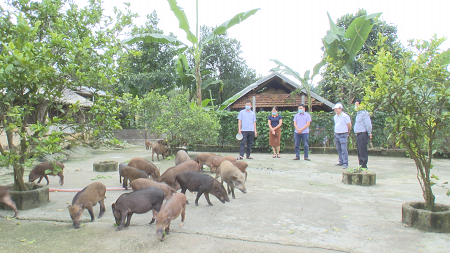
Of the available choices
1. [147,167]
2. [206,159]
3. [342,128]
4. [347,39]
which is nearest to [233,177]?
[147,167]

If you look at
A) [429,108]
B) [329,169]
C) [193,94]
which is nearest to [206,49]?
[193,94]

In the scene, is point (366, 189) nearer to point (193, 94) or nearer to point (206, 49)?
point (193, 94)

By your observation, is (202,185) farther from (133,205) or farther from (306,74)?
(306,74)

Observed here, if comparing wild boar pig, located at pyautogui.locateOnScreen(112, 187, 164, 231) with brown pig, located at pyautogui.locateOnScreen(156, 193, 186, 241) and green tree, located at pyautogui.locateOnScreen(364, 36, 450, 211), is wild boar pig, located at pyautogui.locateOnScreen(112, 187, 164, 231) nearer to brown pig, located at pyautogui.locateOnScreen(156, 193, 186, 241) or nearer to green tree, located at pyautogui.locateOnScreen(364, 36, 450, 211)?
brown pig, located at pyautogui.locateOnScreen(156, 193, 186, 241)

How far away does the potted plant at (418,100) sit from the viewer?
147 inches

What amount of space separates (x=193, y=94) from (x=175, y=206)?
2145cm

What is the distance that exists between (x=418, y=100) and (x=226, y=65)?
29592 millimetres

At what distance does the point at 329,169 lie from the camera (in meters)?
8.77

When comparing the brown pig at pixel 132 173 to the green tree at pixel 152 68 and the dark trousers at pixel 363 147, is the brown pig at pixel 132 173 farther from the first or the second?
the green tree at pixel 152 68

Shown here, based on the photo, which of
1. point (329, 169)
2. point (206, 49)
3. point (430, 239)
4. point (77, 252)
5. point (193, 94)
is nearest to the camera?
point (77, 252)

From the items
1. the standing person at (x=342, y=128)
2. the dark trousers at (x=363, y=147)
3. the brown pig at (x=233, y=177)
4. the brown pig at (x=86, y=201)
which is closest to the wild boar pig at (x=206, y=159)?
the brown pig at (x=233, y=177)

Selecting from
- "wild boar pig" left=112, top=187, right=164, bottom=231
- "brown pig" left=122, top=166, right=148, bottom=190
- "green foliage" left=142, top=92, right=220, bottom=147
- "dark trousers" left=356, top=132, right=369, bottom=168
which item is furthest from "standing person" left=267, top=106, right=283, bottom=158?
"wild boar pig" left=112, top=187, right=164, bottom=231

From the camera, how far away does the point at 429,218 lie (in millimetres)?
3754

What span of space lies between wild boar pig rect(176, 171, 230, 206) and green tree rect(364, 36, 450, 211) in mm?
2434
